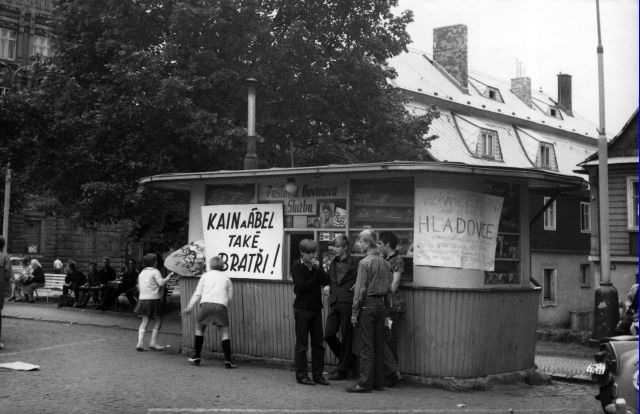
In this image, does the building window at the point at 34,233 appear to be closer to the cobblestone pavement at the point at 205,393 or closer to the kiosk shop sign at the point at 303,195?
the cobblestone pavement at the point at 205,393

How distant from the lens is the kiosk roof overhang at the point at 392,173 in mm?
10477

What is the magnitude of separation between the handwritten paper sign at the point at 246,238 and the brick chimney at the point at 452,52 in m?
34.2

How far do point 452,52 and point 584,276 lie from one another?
51.9 ft

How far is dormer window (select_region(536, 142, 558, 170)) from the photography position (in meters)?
45.3

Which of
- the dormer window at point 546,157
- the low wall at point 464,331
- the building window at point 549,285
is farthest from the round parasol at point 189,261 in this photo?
the dormer window at point 546,157

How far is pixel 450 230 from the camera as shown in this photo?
1088cm

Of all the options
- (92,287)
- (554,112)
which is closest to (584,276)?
(554,112)

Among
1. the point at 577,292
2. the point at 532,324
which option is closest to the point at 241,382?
the point at 532,324

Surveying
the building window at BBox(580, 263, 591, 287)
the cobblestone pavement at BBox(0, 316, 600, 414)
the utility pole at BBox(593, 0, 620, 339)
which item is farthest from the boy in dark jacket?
the building window at BBox(580, 263, 591, 287)

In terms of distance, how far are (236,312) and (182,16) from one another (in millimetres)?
9535

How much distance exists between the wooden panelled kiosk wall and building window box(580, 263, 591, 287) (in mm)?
27903

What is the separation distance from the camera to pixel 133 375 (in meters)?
11.0

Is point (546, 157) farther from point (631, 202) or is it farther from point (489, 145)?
point (631, 202)

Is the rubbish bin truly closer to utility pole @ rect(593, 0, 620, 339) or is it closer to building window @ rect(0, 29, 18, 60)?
utility pole @ rect(593, 0, 620, 339)
